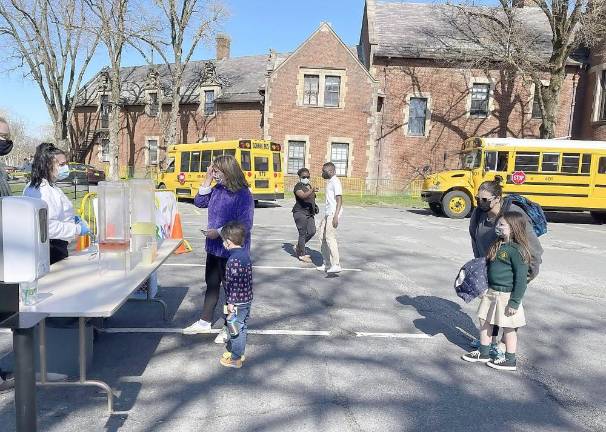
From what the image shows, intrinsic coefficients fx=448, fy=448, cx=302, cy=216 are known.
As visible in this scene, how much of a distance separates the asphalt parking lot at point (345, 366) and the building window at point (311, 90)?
19394 millimetres

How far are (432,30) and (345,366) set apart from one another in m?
27.2

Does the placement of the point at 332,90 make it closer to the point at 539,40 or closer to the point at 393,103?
the point at 393,103

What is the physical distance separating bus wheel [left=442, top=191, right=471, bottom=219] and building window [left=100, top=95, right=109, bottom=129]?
29.2 m

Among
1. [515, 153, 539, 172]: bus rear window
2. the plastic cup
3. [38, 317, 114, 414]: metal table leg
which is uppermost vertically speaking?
[515, 153, 539, 172]: bus rear window

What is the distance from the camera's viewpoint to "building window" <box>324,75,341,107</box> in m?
25.2

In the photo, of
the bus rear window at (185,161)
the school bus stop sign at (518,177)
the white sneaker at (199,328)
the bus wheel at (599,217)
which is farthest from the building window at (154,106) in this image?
the white sneaker at (199,328)

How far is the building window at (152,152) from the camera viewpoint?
3356cm

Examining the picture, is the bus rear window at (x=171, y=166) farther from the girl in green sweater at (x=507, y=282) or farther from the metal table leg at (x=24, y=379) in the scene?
the metal table leg at (x=24, y=379)

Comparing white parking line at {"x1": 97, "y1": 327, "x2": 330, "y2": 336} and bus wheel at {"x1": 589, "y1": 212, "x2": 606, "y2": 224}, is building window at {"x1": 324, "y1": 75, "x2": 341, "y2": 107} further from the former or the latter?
white parking line at {"x1": 97, "y1": 327, "x2": 330, "y2": 336}

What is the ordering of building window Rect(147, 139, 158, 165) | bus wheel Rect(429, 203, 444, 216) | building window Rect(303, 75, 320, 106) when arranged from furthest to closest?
building window Rect(147, 139, 158, 165)
building window Rect(303, 75, 320, 106)
bus wheel Rect(429, 203, 444, 216)

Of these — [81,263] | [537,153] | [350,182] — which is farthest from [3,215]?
[350,182]

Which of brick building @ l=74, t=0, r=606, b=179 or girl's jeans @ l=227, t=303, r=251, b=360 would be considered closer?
girl's jeans @ l=227, t=303, r=251, b=360

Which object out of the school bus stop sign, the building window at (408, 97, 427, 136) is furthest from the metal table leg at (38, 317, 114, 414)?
the building window at (408, 97, 427, 136)

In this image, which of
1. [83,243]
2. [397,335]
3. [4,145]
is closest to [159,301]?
[83,243]
